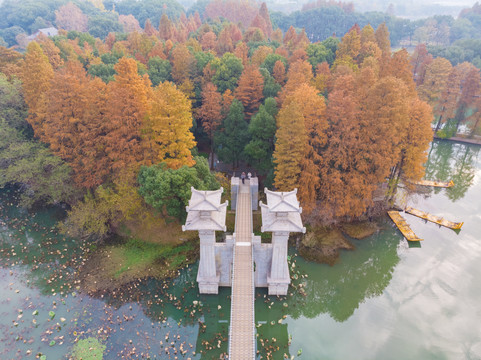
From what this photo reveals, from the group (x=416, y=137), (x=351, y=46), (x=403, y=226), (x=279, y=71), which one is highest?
(x=351, y=46)

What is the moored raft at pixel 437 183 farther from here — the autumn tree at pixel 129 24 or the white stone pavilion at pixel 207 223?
the autumn tree at pixel 129 24

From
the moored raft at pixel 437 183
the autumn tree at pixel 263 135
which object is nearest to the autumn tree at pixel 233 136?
the autumn tree at pixel 263 135

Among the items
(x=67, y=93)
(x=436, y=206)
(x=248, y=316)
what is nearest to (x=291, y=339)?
(x=248, y=316)

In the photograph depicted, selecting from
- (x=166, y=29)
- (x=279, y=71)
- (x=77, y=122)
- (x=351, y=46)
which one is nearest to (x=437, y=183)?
(x=351, y=46)

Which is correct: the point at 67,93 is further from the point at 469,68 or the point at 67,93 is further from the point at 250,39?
the point at 469,68

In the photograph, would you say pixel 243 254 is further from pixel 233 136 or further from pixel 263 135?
pixel 233 136

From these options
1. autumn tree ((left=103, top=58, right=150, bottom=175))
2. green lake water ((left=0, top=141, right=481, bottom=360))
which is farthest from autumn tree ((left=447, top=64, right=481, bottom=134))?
autumn tree ((left=103, top=58, right=150, bottom=175))
